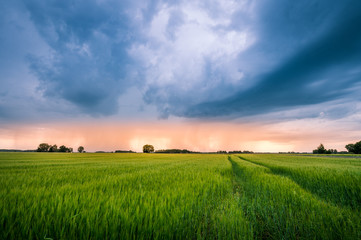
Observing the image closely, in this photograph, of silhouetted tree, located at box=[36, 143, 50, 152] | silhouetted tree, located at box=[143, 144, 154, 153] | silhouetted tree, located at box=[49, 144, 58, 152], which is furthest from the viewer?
silhouetted tree, located at box=[143, 144, 154, 153]

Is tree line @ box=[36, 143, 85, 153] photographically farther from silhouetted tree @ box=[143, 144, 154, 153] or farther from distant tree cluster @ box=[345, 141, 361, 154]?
distant tree cluster @ box=[345, 141, 361, 154]

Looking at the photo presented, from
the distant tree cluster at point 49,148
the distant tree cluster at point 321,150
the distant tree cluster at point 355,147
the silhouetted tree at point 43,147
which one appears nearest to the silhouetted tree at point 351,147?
the distant tree cluster at point 355,147

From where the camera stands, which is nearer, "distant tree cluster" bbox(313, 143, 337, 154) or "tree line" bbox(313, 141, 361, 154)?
"tree line" bbox(313, 141, 361, 154)

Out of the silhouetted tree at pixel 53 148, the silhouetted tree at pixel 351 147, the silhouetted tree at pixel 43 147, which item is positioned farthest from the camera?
the silhouetted tree at pixel 53 148

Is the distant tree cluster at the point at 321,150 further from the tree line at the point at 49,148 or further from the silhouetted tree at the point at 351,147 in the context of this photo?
the tree line at the point at 49,148

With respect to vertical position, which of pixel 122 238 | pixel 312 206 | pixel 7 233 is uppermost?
pixel 7 233

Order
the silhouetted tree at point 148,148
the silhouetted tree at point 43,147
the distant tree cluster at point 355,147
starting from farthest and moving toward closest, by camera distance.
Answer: the silhouetted tree at point 148,148
the silhouetted tree at point 43,147
the distant tree cluster at point 355,147

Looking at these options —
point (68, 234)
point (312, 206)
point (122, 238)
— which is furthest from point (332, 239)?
point (68, 234)

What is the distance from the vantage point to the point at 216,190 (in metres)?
4.35

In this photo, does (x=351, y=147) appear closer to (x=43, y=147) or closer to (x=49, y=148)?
(x=49, y=148)

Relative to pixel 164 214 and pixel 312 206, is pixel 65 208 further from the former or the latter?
pixel 312 206

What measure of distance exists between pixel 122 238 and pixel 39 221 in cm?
105

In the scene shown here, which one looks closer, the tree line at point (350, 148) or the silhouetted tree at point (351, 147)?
the tree line at point (350, 148)

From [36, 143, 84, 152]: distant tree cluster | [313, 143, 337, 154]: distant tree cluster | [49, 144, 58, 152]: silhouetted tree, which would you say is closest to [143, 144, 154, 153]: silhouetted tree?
[36, 143, 84, 152]: distant tree cluster
